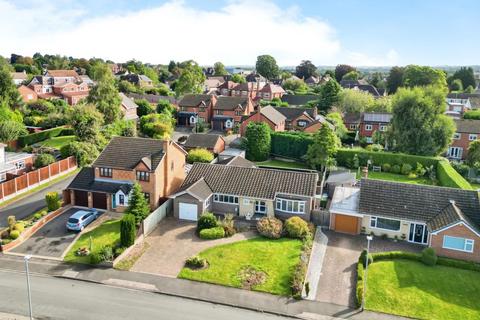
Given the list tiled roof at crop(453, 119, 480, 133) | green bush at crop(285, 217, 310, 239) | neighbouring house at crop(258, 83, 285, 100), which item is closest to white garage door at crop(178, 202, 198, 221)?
green bush at crop(285, 217, 310, 239)

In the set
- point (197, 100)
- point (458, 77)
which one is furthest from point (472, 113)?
point (458, 77)

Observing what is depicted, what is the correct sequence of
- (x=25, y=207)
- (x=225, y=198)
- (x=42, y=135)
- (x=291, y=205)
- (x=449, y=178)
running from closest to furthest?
(x=291, y=205) < (x=225, y=198) < (x=25, y=207) < (x=449, y=178) < (x=42, y=135)

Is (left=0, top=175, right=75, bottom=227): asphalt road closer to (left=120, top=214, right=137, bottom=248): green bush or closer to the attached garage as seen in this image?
the attached garage

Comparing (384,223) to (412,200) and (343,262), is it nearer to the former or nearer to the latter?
(412,200)

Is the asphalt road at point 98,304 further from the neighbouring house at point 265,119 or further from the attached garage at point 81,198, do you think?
the neighbouring house at point 265,119

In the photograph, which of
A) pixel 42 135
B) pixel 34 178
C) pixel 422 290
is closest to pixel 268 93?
pixel 42 135

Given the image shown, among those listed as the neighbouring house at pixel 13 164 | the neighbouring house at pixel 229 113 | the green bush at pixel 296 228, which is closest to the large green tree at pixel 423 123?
the neighbouring house at pixel 229 113
